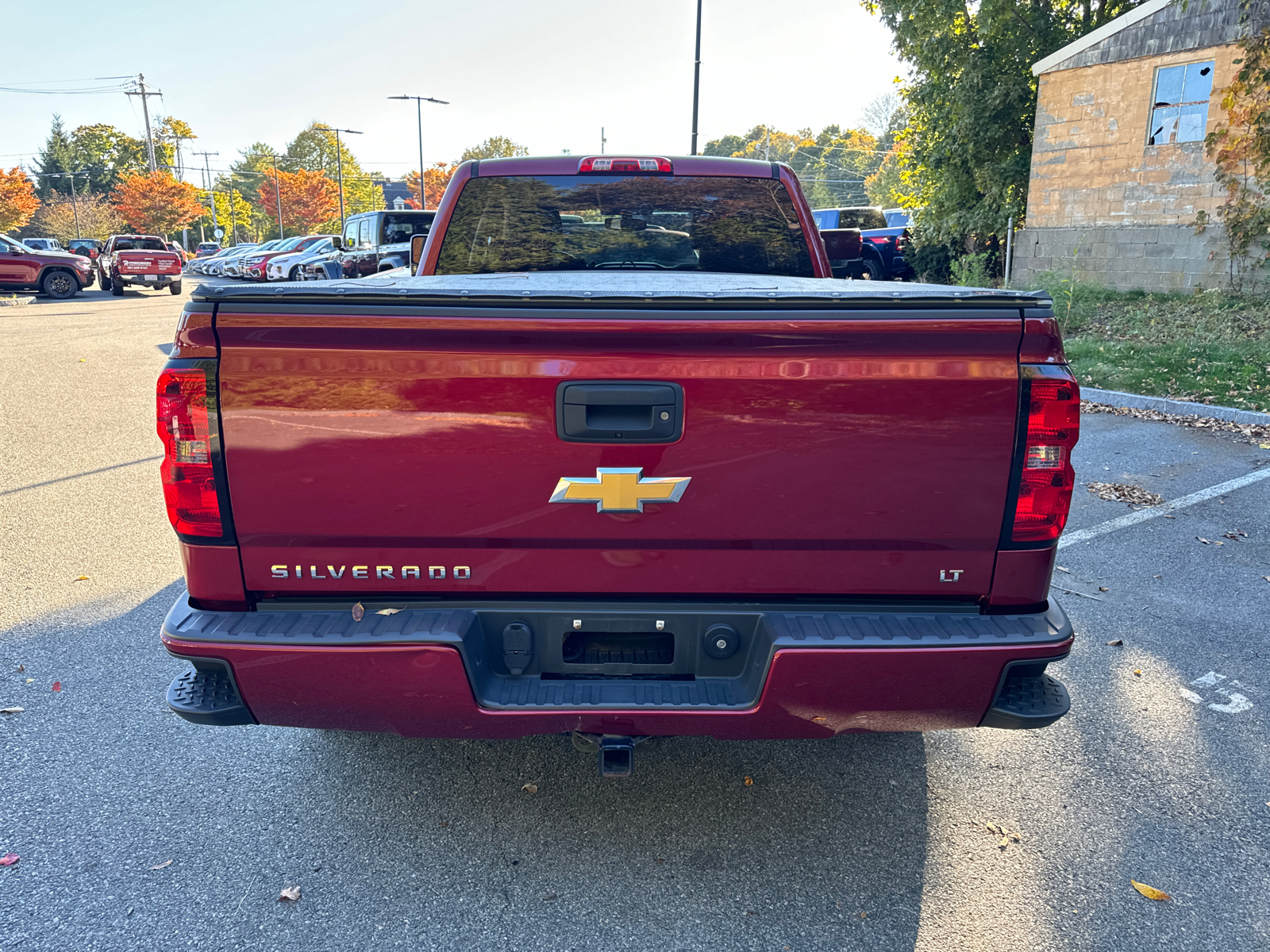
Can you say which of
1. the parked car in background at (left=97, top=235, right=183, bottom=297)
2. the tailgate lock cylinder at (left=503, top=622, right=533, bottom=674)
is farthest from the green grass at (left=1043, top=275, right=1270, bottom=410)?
the parked car in background at (left=97, top=235, right=183, bottom=297)

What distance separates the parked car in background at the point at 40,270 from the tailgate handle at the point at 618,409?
2900cm

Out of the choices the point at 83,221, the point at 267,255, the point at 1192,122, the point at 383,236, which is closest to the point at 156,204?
the point at 83,221

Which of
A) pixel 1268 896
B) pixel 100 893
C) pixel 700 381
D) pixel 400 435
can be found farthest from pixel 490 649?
pixel 1268 896

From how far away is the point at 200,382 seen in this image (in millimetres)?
2141

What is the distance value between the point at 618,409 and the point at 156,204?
79294 mm

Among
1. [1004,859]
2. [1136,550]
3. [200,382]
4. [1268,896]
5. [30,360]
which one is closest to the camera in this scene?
[200,382]

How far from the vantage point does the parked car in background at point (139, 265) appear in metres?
28.4

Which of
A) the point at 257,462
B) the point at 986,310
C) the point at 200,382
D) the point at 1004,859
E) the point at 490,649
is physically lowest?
the point at 1004,859

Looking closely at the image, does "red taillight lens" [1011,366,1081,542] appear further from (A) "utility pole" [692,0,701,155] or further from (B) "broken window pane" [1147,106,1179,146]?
(A) "utility pole" [692,0,701,155]

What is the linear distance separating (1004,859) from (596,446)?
1796 millimetres

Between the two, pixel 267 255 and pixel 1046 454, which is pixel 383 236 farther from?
pixel 1046 454

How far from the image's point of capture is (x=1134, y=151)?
15.7 m

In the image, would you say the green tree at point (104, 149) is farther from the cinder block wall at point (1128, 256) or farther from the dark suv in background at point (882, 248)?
the cinder block wall at point (1128, 256)

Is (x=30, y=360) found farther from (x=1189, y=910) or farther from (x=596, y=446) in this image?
(x=1189, y=910)
